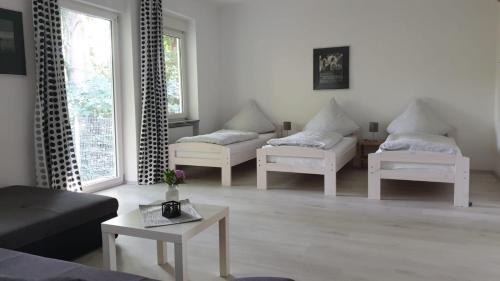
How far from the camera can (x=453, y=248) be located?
2.62 m

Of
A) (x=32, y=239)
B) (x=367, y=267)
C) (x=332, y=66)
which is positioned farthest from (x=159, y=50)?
(x=367, y=267)

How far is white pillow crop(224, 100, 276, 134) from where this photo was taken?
5.99 m

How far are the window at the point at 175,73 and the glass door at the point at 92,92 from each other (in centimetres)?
110

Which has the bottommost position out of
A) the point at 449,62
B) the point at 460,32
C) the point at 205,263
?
the point at 205,263

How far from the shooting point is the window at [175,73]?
5.61 m

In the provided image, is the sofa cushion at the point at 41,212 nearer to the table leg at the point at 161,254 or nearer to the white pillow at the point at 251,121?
the table leg at the point at 161,254

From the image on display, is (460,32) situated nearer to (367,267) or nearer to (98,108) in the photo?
(367,267)

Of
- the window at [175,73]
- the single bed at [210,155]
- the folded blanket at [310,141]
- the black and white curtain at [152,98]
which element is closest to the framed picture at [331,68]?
the folded blanket at [310,141]

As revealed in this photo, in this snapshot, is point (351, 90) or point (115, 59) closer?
point (115, 59)

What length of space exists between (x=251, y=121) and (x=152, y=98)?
70.0 inches

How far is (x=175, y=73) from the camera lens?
578 centimetres

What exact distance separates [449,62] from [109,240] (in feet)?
16.2

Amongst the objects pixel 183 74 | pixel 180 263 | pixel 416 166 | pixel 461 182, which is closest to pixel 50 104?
pixel 180 263

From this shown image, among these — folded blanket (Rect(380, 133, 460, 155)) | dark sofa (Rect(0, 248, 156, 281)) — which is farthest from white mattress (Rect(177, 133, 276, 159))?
dark sofa (Rect(0, 248, 156, 281))
